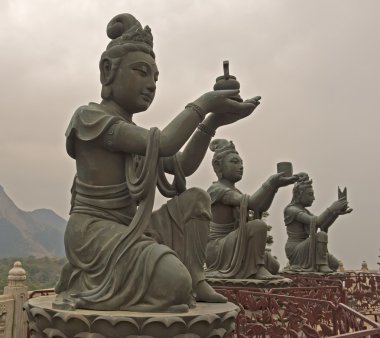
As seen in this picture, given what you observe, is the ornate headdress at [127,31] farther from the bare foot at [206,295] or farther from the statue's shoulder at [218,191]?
the statue's shoulder at [218,191]

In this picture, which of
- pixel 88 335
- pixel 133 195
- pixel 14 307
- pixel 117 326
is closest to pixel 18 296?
pixel 14 307

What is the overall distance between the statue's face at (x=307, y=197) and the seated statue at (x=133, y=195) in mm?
6828

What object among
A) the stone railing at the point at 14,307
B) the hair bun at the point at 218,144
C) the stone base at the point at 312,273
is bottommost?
the stone railing at the point at 14,307

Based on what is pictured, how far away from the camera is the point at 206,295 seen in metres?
3.34

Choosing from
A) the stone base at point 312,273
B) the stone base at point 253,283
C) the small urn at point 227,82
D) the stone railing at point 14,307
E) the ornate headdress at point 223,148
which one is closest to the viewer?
the small urn at point 227,82

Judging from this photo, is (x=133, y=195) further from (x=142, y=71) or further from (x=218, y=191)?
(x=218, y=191)

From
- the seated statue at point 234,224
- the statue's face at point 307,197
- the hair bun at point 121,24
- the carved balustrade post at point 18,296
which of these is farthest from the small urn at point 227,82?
the statue's face at point 307,197

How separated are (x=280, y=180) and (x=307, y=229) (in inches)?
183

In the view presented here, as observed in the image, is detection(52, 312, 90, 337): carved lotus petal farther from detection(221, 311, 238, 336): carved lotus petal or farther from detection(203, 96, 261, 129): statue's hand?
detection(203, 96, 261, 129): statue's hand

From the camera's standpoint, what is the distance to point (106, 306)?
2.85m

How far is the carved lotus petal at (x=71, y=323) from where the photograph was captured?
2.66m

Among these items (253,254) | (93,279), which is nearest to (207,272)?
(253,254)

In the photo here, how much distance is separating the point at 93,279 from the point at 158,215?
25.8 inches

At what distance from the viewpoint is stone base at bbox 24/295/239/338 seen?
2617mm
